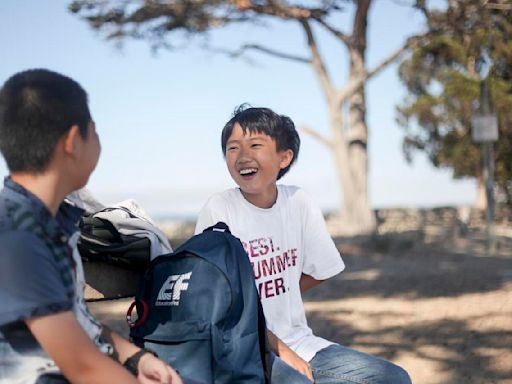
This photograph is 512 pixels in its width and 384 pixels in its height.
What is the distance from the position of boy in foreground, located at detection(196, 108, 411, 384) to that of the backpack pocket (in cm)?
50

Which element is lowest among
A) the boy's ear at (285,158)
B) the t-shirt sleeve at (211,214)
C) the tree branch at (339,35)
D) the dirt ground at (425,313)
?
the dirt ground at (425,313)

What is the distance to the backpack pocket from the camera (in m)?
1.69

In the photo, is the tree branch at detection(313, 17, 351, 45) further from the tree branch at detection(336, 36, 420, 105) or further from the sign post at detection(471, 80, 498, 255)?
the sign post at detection(471, 80, 498, 255)

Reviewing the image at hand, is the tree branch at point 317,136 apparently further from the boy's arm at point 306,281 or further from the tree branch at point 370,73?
the boy's arm at point 306,281

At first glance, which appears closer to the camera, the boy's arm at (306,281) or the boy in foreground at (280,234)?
the boy in foreground at (280,234)

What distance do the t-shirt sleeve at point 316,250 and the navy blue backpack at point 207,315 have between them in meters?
0.67

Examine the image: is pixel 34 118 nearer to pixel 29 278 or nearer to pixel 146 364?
pixel 29 278

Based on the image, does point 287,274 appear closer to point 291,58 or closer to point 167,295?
point 167,295

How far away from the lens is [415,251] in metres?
11.7

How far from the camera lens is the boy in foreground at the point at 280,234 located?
217 centimetres

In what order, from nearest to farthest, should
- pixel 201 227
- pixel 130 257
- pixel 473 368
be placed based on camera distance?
pixel 130 257
pixel 201 227
pixel 473 368

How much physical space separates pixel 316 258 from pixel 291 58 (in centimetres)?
1408

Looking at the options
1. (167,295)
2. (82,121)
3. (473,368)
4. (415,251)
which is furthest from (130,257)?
(415,251)

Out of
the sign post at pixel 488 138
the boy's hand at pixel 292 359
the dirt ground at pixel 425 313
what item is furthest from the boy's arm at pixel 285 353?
the sign post at pixel 488 138
